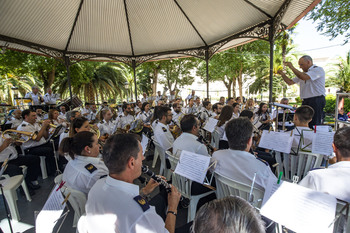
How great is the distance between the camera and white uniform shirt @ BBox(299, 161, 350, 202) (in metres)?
1.39

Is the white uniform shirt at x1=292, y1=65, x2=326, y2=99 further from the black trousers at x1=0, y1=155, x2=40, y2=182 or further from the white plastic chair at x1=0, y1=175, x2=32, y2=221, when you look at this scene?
the black trousers at x1=0, y1=155, x2=40, y2=182

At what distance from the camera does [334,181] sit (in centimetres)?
143

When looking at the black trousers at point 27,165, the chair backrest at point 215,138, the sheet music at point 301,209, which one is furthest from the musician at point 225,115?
the black trousers at point 27,165

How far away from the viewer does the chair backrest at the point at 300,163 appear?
281 centimetres

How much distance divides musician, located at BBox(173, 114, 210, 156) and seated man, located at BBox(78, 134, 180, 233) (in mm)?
1233

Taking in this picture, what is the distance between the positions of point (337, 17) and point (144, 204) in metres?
10.7

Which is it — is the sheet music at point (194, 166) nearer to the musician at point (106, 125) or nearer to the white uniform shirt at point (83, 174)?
the white uniform shirt at point (83, 174)

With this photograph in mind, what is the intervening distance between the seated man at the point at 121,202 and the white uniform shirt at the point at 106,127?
165 inches

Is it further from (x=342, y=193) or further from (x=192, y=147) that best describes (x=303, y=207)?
(x=192, y=147)

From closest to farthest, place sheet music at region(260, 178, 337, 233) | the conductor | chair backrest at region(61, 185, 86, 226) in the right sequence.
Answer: sheet music at region(260, 178, 337, 233)
chair backrest at region(61, 185, 86, 226)
the conductor

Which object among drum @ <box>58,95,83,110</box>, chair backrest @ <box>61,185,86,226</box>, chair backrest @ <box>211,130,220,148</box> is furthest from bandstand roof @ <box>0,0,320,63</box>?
chair backrest @ <box>61,185,86,226</box>

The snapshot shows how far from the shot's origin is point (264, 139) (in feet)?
10.1

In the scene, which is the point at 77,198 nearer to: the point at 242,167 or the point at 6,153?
A: the point at 242,167

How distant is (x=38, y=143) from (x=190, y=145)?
3.82m
